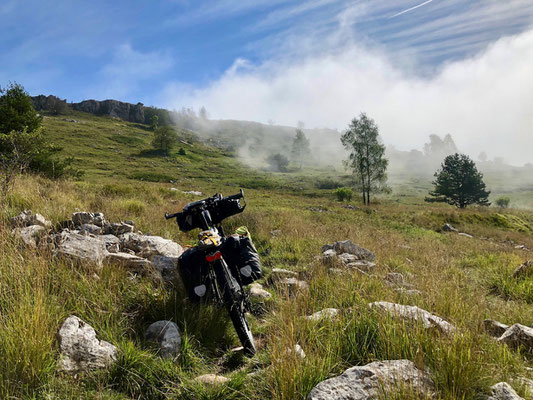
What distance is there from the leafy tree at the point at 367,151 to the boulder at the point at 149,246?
1701 inches

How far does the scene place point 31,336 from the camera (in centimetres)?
236

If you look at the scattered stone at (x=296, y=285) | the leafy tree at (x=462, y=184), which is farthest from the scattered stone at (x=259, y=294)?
the leafy tree at (x=462, y=184)

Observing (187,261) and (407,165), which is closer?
(187,261)

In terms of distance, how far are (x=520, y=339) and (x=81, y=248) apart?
566 centimetres

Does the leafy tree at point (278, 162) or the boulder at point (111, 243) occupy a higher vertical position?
the leafy tree at point (278, 162)

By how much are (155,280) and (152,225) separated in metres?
4.25

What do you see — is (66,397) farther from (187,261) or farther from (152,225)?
(152,225)

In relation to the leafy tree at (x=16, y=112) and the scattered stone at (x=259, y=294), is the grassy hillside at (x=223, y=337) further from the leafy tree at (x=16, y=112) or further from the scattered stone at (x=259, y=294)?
the leafy tree at (x=16, y=112)

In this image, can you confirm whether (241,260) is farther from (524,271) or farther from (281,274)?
(524,271)

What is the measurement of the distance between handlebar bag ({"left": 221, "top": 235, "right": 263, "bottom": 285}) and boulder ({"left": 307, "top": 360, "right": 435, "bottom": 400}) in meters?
1.80

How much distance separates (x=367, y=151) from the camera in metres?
45.2

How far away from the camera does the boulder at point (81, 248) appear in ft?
13.1

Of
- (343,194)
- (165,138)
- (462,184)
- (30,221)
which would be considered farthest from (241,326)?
(165,138)

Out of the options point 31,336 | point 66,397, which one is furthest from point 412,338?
point 31,336
